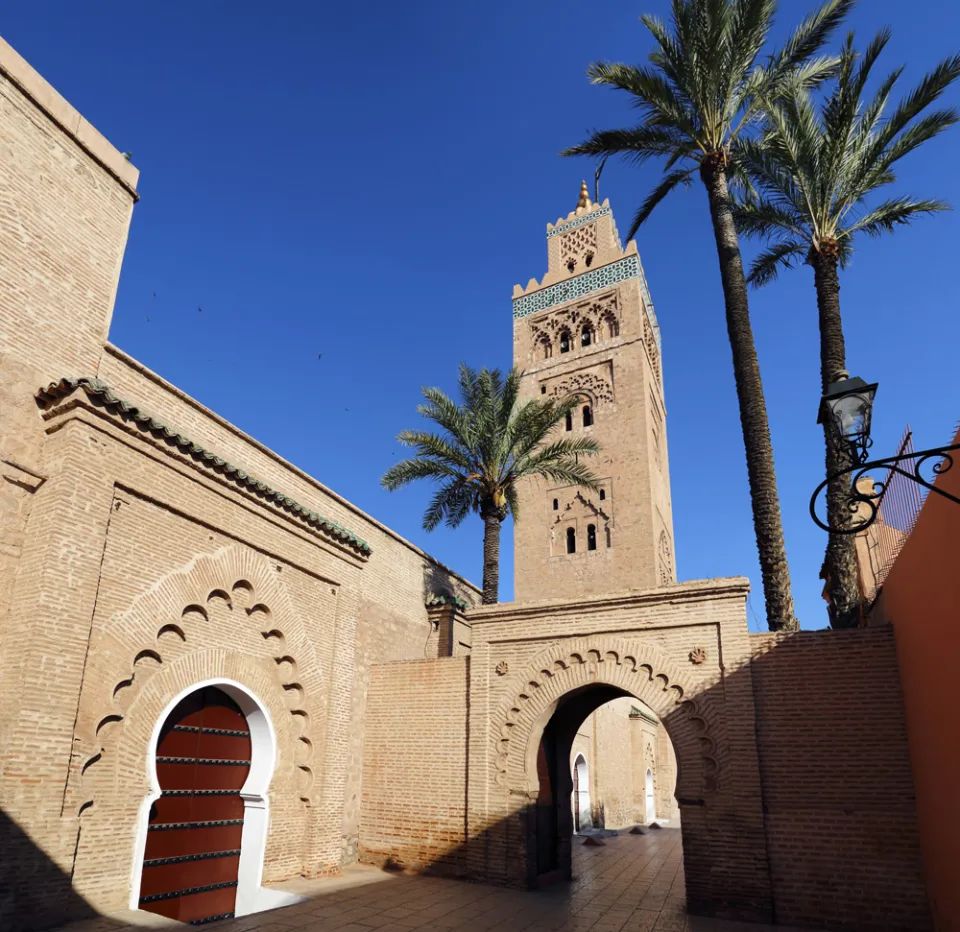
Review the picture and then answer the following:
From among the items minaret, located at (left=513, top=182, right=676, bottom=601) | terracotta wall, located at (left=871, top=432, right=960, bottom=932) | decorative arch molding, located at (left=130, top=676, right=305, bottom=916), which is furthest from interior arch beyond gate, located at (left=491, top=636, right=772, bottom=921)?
minaret, located at (left=513, top=182, right=676, bottom=601)

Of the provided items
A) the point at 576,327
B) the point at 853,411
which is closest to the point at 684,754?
the point at 853,411

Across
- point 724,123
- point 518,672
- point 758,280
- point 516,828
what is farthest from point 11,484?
point 758,280

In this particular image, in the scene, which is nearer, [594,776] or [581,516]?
[594,776]

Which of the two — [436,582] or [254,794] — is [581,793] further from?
[254,794]

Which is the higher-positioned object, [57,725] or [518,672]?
[518,672]

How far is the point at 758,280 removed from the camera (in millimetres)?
13781

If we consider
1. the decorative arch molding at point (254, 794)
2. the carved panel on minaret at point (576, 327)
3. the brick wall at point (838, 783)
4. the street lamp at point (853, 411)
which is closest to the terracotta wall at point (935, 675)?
the brick wall at point (838, 783)

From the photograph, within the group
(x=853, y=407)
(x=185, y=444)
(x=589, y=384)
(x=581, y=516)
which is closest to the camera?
(x=853, y=407)

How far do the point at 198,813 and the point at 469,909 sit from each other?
3382mm

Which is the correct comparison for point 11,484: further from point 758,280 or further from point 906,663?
point 758,280

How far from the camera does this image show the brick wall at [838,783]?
25.3ft

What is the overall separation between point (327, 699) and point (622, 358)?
55.8 ft

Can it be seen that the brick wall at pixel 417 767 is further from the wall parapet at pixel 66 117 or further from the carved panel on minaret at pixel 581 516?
the carved panel on minaret at pixel 581 516

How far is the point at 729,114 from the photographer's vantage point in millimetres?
11359
